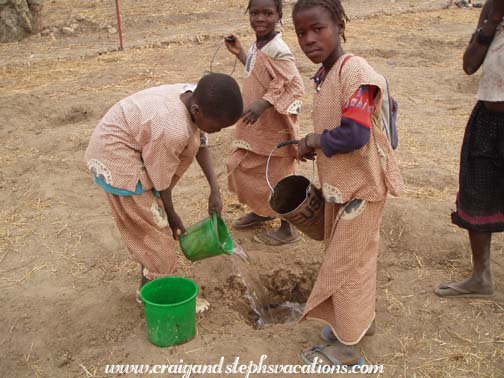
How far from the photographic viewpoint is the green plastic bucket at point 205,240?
9.88ft

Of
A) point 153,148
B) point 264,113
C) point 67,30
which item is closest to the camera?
point 153,148

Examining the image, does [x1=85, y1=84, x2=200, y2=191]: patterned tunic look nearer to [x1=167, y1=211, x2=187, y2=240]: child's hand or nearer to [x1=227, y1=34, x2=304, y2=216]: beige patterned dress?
[x1=167, y1=211, x2=187, y2=240]: child's hand

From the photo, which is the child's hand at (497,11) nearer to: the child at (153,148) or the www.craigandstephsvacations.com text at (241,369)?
the child at (153,148)

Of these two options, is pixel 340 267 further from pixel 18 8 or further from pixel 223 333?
pixel 18 8

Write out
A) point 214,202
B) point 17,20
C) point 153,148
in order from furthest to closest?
point 17,20
point 214,202
point 153,148

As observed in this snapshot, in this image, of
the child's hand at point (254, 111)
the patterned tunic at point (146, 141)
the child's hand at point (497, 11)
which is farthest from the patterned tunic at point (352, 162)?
the child's hand at point (254, 111)

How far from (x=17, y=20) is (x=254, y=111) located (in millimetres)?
9996

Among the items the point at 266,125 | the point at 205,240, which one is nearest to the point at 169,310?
the point at 205,240

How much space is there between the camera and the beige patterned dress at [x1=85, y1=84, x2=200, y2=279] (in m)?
2.68

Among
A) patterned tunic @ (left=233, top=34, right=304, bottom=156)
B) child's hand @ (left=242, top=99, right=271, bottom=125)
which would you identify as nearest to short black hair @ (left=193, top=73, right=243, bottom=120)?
child's hand @ (left=242, top=99, right=271, bottom=125)

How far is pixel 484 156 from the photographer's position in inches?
117

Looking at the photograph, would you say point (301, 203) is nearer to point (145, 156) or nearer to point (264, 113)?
point (145, 156)

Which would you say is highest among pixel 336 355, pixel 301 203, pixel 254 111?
pixel 254 111

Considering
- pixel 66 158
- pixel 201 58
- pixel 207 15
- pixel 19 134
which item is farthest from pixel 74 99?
pixel 207 15
